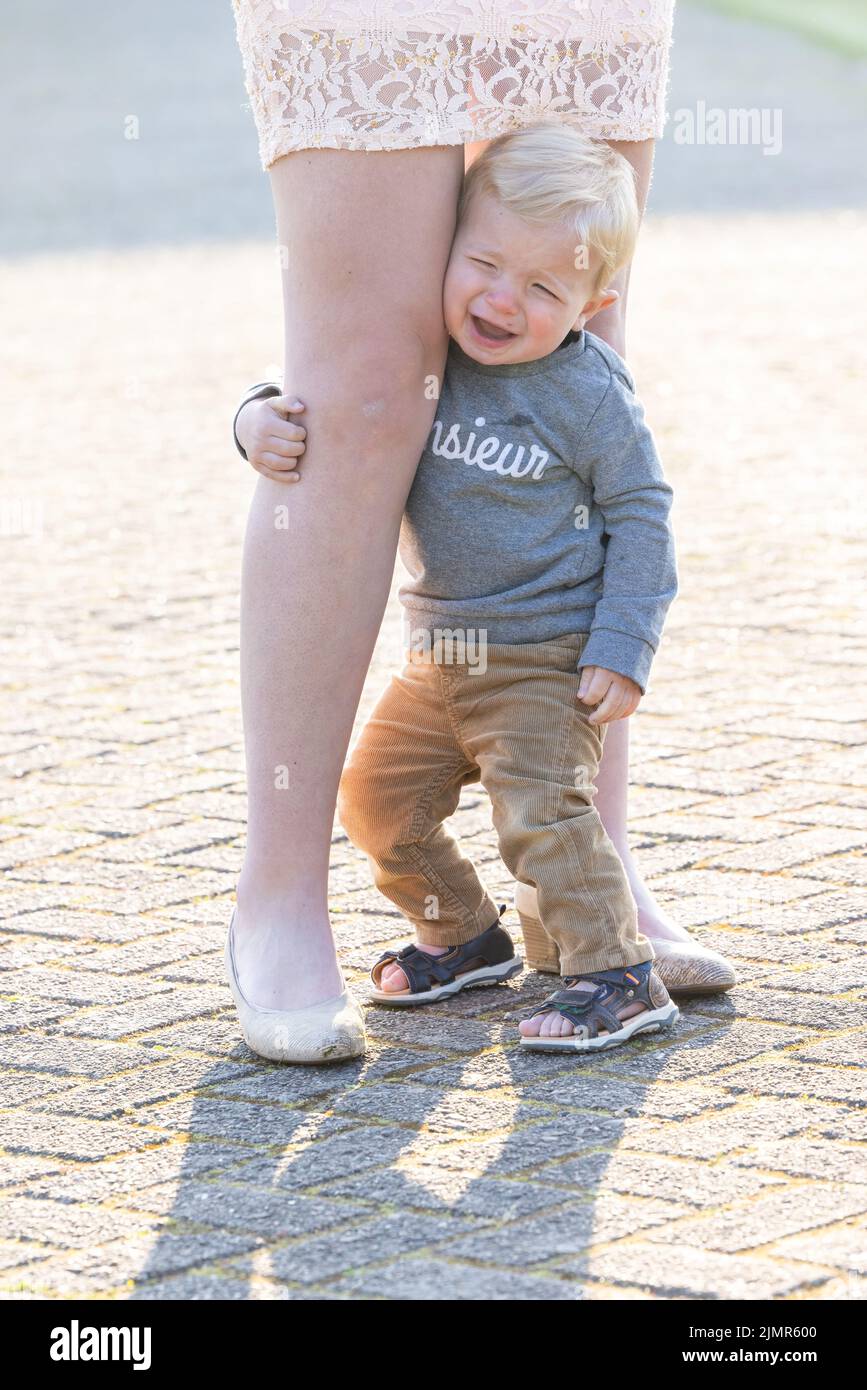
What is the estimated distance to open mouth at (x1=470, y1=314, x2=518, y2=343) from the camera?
2.97 m

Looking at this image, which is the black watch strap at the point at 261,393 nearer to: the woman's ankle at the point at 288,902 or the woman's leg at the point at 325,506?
the woman's leg at the point at 325,506

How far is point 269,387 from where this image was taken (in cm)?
313

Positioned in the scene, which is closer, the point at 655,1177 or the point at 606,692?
→ the point at 655,1177

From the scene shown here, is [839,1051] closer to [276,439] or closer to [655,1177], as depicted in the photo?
[655,1177]

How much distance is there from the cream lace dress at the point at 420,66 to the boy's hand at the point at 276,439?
0.37m

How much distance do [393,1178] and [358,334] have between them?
1213 millimetres

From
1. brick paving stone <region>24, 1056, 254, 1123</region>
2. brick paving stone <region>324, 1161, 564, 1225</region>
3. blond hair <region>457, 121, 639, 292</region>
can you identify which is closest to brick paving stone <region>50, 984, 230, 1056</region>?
brick paving stone <region>24, 1056, 254, 1123</region>

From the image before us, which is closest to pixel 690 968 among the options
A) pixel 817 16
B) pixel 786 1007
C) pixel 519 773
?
pixel 786 1007

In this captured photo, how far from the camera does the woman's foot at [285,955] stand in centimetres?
299

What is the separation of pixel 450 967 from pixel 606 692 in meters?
0.55

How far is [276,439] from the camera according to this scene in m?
2.99

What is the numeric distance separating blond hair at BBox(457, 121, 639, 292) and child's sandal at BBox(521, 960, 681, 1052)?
1.04m

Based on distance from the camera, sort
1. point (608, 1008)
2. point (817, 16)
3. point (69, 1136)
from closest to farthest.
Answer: point (69, 1136), point (608, 1008), point (817, 16)

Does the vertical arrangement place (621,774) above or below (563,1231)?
above
